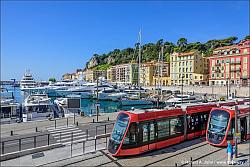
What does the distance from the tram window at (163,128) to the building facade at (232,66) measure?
232ft

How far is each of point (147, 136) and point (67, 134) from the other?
31.9ft

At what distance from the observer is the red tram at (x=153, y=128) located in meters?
15.9

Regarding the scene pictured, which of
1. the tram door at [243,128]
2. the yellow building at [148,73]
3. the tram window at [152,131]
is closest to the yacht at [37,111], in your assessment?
the tram window at [152,131]

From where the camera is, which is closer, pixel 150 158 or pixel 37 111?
pixel 150 158

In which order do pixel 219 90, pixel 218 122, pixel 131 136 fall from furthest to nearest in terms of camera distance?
1. pixel 219 90
2. pixel 218 122
3. pixel 131 136

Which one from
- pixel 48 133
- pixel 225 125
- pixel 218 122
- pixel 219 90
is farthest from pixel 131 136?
pixel 219 90

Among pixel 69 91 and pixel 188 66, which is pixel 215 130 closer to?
pixel 69 91

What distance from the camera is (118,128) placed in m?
16.3

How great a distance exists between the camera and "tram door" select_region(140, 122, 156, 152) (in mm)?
16495

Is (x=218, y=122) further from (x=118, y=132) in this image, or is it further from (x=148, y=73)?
(x=148, y=73)

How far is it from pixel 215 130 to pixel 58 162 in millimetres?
11414

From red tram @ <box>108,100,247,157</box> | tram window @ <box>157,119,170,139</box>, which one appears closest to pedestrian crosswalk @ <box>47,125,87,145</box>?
red tram @ <box>108,100,247,157</box>

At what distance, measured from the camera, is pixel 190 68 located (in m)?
106

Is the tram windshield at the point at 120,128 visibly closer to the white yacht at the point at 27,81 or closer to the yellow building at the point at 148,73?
the white yacht at the point at 27,81
